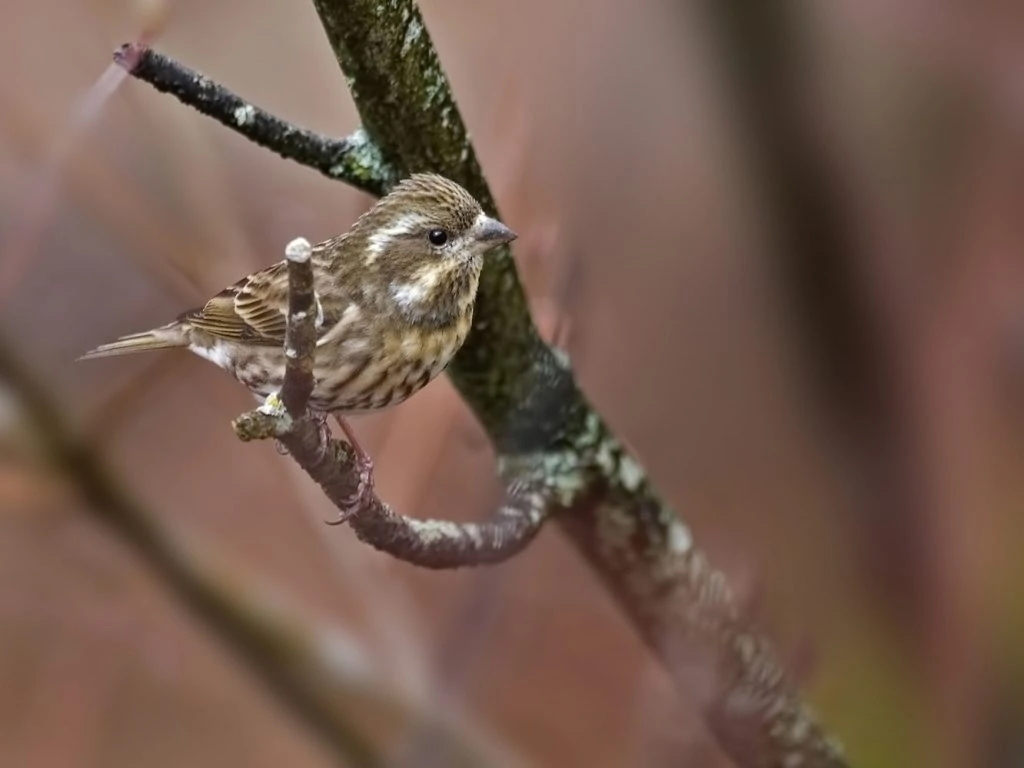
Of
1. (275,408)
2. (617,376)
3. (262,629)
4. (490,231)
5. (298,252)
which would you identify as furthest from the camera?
(617,376)

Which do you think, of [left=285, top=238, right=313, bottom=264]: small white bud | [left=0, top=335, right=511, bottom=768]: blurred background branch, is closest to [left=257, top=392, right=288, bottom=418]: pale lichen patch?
[left=285, top=238, right=313, bottom=264]: small white bud

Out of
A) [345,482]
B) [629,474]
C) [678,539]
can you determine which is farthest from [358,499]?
[678,539]

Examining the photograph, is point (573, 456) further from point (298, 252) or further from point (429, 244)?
point (298, 252)

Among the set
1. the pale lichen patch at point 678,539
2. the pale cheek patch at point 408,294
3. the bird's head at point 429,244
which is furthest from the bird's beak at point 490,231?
the pale lichen patch at point 678,539

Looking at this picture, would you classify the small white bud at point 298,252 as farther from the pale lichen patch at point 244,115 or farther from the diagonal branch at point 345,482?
the pale lichen patch at point 244,115

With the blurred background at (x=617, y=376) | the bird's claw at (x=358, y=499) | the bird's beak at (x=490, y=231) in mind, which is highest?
the blurred background at (x=617, y=376)

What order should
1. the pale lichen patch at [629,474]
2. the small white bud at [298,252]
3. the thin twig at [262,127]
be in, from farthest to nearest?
1. the pale lichen patch at [629,474]
2. the thin twig at [262,127]
3. the small white bud at [298,252]

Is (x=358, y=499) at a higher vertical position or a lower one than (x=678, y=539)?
lower
